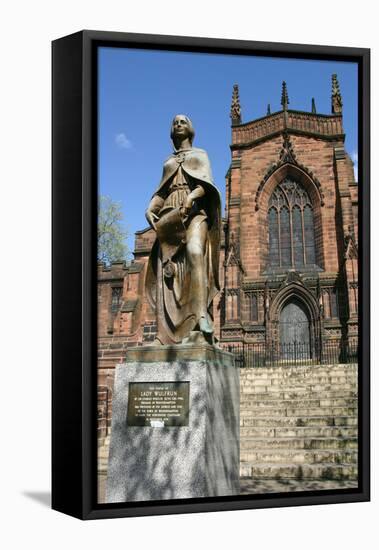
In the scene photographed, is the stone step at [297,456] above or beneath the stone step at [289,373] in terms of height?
beneath

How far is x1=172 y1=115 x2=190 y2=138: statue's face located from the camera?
42.8 feet

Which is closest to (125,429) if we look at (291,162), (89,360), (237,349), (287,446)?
(89,360)

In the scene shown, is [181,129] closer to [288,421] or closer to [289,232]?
[288,421]

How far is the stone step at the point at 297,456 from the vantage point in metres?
17.0

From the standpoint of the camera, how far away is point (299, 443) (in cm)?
1819

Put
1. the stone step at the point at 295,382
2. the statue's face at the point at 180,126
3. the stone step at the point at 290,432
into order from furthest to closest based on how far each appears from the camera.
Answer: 1. the stone step at the point at 295,382
2. the stone step at the point at 290,432
3. the statue's face at the point at 180,126

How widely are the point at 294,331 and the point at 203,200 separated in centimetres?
2194

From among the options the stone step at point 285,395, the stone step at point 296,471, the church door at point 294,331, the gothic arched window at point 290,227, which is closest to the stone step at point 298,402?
the stone step at point 285,395

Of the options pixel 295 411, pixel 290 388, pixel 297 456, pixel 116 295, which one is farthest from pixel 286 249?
pixel 297 456

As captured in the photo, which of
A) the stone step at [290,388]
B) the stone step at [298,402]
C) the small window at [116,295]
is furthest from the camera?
the small window at [116,295]

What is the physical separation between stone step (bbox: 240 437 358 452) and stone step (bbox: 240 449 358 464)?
0.12 metres

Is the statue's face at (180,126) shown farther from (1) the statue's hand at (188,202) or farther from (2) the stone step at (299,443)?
(2) the stone step at (299,443)

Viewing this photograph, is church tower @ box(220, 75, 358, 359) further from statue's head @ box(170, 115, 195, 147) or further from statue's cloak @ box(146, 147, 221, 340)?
statue's head @ box(170, 115, 195, 147)

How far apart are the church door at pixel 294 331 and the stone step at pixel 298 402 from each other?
32.4ft
